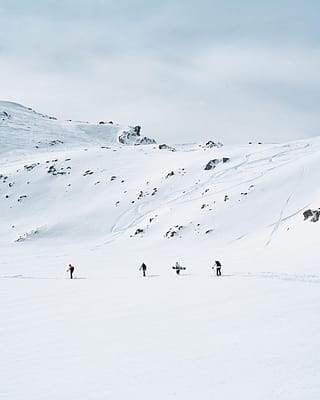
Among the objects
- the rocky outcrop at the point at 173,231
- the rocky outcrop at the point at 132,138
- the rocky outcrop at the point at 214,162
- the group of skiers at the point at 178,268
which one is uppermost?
the rocky outcrop at the point at 132,138

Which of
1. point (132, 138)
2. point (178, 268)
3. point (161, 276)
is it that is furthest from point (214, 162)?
point (132, 138)

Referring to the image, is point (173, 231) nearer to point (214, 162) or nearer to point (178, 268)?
point (178, 268)

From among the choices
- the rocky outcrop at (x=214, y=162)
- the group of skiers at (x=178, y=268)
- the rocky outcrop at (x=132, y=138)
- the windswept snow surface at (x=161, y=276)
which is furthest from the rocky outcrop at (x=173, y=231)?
the rocky outcrop at (x=132, y=138)

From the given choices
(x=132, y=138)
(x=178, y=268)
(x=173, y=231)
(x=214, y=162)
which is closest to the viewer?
(x=178, y=268)

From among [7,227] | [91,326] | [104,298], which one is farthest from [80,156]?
[91,326]

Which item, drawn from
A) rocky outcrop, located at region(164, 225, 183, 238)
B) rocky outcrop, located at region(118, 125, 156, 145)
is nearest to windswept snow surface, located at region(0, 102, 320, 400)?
rocky outcrop, located at region(164, 225, 183, 238)

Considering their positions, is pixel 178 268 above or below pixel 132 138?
below

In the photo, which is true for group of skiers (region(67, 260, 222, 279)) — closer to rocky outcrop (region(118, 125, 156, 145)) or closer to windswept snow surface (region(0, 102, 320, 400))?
windswept snow surface (region(0, 102, 320, 400))

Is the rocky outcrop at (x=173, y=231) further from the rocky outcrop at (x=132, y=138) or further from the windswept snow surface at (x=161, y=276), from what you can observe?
the rocky outcrop at (x=132, y=138)

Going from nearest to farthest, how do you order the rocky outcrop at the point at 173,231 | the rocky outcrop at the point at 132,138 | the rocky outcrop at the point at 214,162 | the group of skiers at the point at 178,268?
1. the group of skiers at the point at 178,268
2. the rocky outcrop at the point at 173,231
3. the rocky outcrop at the point at 214,162
4. the rocky outcrop at the point at 132,138

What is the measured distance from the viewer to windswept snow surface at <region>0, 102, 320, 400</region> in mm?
11102

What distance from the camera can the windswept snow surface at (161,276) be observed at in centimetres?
1110

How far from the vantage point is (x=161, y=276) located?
1193 inches

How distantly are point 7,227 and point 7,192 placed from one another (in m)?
13.7
